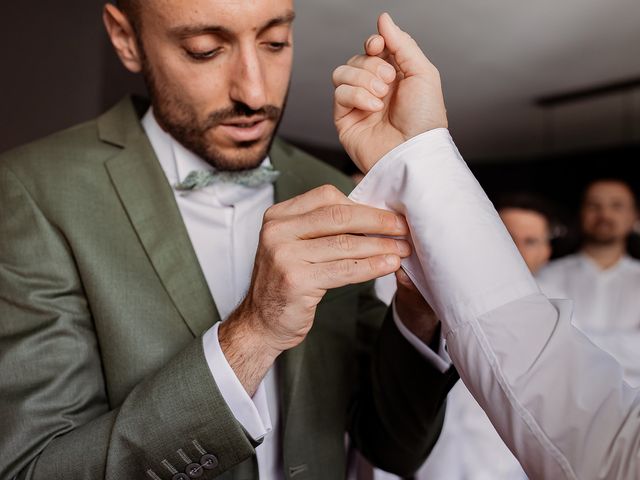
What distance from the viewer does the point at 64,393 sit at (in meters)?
1.13

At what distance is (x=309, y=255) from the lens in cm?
95

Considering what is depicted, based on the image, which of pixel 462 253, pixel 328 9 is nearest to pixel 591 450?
pixel 462 253

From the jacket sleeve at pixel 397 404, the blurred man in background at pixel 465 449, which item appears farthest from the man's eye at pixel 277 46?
the blurred man in background at pixel 465 449

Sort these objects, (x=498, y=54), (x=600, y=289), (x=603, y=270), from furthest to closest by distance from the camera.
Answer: (x=498, y=54) → (x=603, y=270) → (x=600, y=289)

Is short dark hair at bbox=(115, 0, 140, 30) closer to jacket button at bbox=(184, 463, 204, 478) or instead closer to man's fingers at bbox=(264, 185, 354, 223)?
man's fingers at bbox=(264, 185, 354, 223)

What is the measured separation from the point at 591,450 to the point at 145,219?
0.88 metres

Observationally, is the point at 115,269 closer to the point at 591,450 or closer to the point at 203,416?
the point at 203,416

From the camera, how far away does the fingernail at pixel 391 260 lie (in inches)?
38.3

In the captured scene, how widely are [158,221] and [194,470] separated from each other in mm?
484

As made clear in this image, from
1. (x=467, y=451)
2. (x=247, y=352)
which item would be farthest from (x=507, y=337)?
(x=467, y=451)

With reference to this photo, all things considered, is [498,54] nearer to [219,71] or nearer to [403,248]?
[219,71]

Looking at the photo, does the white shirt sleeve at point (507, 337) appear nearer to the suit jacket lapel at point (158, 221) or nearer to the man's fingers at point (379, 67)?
the man's fingers at point (379, 67)

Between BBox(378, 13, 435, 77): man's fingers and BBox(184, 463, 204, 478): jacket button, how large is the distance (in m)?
0.70

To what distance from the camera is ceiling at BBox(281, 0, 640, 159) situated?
469 centimetres
